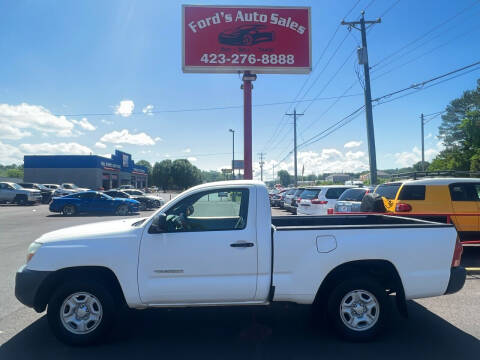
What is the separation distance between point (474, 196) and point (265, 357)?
665 cm

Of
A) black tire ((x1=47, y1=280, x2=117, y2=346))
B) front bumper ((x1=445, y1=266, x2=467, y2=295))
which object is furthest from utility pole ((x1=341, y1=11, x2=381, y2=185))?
black tire ((x1=47, y1=280, x2=117, y2=346))

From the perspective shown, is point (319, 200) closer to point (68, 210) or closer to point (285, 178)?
point (68, 210)

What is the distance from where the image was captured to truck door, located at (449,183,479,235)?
7.25 metres

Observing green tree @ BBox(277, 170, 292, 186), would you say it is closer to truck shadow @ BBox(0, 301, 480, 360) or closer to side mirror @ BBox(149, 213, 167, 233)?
truck shadow @ BBox(0, 301, 480, 360)

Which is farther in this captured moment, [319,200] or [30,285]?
[319,200]

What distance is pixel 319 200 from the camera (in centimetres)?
1321

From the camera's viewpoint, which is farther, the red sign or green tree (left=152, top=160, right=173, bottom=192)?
green tree (left=152, top=160, right=173, bottom=192)

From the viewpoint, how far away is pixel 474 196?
735 cm

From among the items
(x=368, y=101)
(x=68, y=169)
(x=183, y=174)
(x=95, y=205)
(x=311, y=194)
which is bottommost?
(x=95, y=205)

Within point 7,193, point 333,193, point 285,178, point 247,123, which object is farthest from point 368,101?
point 285,178

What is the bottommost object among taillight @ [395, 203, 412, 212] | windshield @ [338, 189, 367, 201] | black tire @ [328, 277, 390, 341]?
black tire @ [328, 277, 390, 341]

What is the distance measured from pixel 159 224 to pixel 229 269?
0.93 m

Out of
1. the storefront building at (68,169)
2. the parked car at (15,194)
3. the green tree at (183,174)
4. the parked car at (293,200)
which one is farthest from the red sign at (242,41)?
the green tree at (183,174)

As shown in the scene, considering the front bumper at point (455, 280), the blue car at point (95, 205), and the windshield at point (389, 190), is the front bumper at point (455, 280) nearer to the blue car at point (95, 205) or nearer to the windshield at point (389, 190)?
the windshield at point (389, 190)
